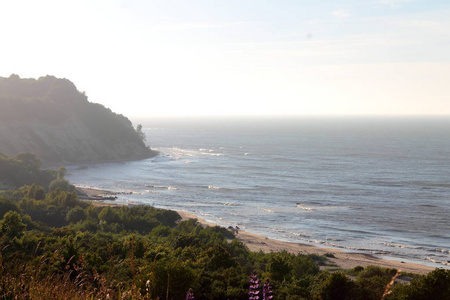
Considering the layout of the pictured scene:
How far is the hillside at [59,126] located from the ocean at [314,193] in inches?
324

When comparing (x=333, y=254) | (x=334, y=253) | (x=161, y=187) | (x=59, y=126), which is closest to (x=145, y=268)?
(x=333, y=254)

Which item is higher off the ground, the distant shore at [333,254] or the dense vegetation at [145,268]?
the dense vegetation at [145,268]

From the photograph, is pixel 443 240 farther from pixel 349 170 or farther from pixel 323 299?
pixel 349 170

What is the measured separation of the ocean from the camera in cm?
5022

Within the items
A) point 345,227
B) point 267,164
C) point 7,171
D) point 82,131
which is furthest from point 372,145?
point 7,171

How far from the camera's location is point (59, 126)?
4712 inches

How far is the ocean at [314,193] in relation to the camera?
50.2m

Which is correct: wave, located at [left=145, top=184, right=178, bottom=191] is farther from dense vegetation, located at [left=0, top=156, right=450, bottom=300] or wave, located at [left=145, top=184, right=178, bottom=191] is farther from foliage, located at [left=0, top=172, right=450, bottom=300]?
foliage, located at [left=0, top=172, right=450, bottom=300]

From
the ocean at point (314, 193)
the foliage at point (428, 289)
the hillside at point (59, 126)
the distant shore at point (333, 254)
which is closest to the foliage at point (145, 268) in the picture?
the foliage at point (428, 289)

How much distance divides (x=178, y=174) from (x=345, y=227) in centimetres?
5209

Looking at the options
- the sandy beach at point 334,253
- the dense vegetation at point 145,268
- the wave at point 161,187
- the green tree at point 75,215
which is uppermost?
the dense vegetation at point 145,268

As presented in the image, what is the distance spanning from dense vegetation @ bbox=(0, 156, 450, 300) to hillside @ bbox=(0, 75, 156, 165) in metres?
62.7

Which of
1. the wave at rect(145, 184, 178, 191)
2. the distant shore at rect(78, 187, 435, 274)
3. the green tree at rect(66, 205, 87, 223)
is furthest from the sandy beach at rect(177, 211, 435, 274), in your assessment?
the wave at rect(145, 184, 178, 191)

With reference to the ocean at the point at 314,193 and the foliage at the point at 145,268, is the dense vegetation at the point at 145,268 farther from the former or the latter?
the ocean at the point at 314,193
